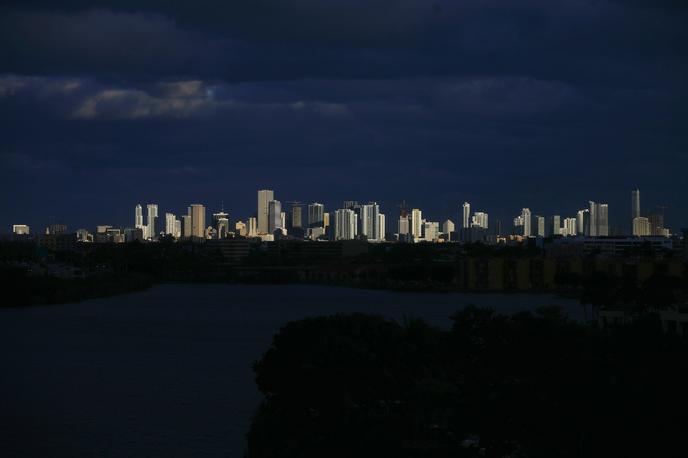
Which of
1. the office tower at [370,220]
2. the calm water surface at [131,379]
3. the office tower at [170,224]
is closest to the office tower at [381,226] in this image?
the office tower at [370,220]

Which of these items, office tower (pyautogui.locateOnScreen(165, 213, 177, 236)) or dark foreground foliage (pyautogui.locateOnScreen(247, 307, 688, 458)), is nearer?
dark foreground foliage (pyautogui.locateOnScreen(247, 307, 688, 458))

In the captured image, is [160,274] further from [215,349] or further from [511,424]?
[511,424]

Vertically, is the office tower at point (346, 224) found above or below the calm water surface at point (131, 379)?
above

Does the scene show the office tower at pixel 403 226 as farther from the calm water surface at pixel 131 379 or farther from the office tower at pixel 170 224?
the calm water surface at pixel 131 379

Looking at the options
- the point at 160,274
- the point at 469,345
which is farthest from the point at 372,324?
the point at 160,274

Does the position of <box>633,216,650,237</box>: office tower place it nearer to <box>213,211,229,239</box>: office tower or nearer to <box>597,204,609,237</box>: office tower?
<box>597,204,609,237</box>: office tower

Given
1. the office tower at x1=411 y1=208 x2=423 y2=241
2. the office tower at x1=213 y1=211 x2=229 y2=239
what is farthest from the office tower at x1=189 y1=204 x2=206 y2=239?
the office tower at x1=411 y1=208 x2=423 y2=241

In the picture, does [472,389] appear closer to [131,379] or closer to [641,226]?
[131,379]
